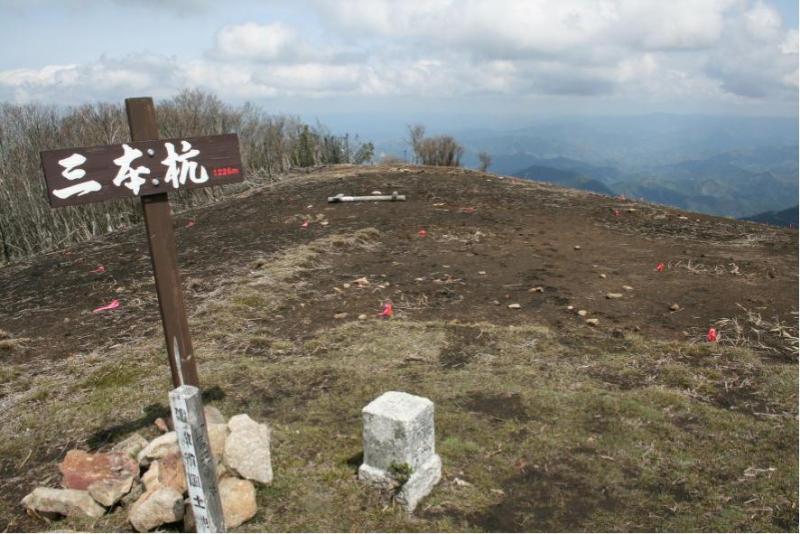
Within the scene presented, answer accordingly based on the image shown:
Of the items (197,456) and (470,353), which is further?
(470,353)

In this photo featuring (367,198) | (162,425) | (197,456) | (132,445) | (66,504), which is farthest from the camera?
(367,198)

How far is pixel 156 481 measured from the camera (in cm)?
349

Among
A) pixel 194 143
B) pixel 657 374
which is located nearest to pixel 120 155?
pixel 194 143

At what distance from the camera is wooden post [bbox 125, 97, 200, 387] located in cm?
368

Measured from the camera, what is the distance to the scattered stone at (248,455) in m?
3.54

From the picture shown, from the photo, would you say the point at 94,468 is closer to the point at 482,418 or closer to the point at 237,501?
the point at 237,501

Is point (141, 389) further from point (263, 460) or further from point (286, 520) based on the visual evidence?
point (286, 520)

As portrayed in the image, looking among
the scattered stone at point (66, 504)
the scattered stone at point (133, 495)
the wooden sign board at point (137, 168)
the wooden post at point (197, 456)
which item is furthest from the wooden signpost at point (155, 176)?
the wooden post at point (197, 456)

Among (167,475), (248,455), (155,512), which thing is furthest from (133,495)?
(248,455)

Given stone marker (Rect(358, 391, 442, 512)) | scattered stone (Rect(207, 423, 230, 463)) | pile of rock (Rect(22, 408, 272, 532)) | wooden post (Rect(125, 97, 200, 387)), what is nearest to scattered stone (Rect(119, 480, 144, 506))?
pile of rock (Rect(22, 408, 272, 532))

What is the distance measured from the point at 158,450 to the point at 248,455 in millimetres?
735

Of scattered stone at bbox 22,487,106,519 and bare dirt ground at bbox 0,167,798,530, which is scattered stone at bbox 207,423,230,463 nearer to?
bare dirt ground at bbox 0,167,798,530

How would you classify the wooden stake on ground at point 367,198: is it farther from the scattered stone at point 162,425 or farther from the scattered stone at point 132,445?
the scattered stone at point 132,445

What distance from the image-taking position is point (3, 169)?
17203 millimetres
